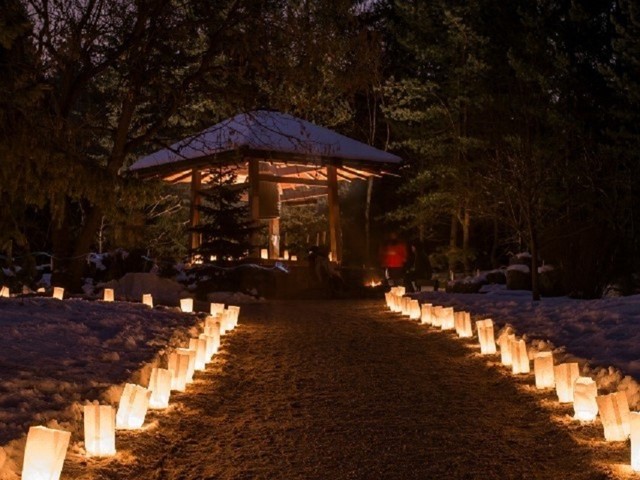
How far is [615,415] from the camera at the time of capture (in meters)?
5.16

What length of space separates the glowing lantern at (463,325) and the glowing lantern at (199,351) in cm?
375

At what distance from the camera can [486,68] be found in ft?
81.0

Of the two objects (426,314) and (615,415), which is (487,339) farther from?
(615,415)

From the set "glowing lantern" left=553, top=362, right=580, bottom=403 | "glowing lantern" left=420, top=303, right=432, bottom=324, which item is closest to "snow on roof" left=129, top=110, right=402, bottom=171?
"glowing lantern" left=420, top=303, right=432, bottom=324

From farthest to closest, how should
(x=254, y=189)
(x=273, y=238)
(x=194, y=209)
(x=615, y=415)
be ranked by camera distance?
1. (x=273, y=238)
2. (x=194, y=209)
3. (x=254, y=189)
4. (x=615, y=415)

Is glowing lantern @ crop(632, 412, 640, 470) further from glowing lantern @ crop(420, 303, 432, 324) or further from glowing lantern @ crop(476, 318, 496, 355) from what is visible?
glowing lantern @ crop(420, 303, 432, 324)

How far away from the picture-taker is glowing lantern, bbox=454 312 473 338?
1065 cm

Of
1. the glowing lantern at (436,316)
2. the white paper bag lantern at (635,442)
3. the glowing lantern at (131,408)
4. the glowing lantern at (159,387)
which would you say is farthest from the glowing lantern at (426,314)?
the white paper bag lantern at (635,442)

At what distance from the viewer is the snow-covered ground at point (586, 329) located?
707 cm

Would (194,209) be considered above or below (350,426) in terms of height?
above

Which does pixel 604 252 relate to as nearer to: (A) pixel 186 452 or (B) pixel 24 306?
(B) pixel 24 306

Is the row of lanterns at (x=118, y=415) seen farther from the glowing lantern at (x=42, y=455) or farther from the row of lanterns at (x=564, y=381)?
the row of lanterns at (x=564, y=381)

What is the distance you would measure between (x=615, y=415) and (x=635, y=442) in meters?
0.66

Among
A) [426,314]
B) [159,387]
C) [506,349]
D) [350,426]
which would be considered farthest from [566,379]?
[426,314]
